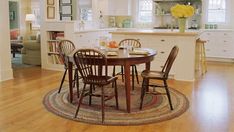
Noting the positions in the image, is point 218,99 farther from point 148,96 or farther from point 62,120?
point 62,120

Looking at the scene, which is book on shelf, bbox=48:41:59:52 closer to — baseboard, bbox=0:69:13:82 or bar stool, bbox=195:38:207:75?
baseboard, bbox=0:69:13:82

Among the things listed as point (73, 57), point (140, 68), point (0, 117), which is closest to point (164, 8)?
point (140, 68)

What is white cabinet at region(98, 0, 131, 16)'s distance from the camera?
30.2 ft

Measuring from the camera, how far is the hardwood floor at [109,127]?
332cm

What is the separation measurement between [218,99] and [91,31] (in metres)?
3.82

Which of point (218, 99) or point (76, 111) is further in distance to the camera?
point (218, 99)

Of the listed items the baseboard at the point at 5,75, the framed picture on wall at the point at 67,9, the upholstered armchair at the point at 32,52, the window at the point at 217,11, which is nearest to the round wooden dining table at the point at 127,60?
the baseboard at the point at 5,75

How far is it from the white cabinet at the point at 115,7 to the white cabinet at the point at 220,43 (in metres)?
2.54

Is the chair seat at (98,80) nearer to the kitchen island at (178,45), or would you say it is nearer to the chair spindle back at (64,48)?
the chair spindle back at (64,48)

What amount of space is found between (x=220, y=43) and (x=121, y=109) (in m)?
5.23

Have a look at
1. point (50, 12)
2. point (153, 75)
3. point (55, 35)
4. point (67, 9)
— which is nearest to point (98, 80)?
point (153, 75)

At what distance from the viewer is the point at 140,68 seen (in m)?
6.42

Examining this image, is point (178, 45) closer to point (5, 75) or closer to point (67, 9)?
point (5, 75)

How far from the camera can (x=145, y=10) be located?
955cm
